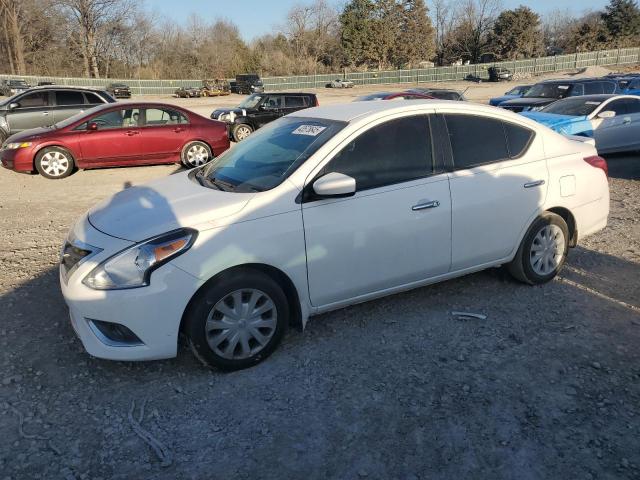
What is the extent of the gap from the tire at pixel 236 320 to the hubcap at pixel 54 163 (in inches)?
319

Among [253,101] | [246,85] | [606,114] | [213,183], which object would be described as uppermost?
[246,85]

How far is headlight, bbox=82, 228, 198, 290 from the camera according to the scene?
3.09m

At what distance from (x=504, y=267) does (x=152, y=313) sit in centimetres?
309

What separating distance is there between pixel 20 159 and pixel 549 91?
14.0 m

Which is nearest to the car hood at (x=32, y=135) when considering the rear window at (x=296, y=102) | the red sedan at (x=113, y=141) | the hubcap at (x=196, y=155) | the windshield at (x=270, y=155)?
the red sedan at (x=113, y=141)

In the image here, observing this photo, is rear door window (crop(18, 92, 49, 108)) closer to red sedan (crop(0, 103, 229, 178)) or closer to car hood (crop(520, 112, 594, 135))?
red sedan (crop(0, 103, 229, 178))

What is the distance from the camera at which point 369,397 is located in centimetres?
314

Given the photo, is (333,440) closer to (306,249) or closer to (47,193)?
(306,249)

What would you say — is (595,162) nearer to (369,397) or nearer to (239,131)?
(369,397)

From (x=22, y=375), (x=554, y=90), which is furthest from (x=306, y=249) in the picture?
(x=554, y=90)

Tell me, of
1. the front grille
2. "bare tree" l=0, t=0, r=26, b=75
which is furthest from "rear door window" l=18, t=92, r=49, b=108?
"bare tree" l=0, t=0, r=26, b=75

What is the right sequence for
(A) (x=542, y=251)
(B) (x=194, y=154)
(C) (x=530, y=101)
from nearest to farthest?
(A) (x=542, y=251), (B) (x=194, y=154), (C) (x=530, y=101)

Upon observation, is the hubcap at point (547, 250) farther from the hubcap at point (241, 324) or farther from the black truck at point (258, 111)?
the black truck at point (258, 111)

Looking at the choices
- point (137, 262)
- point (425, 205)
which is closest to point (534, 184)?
point (425, 205)
